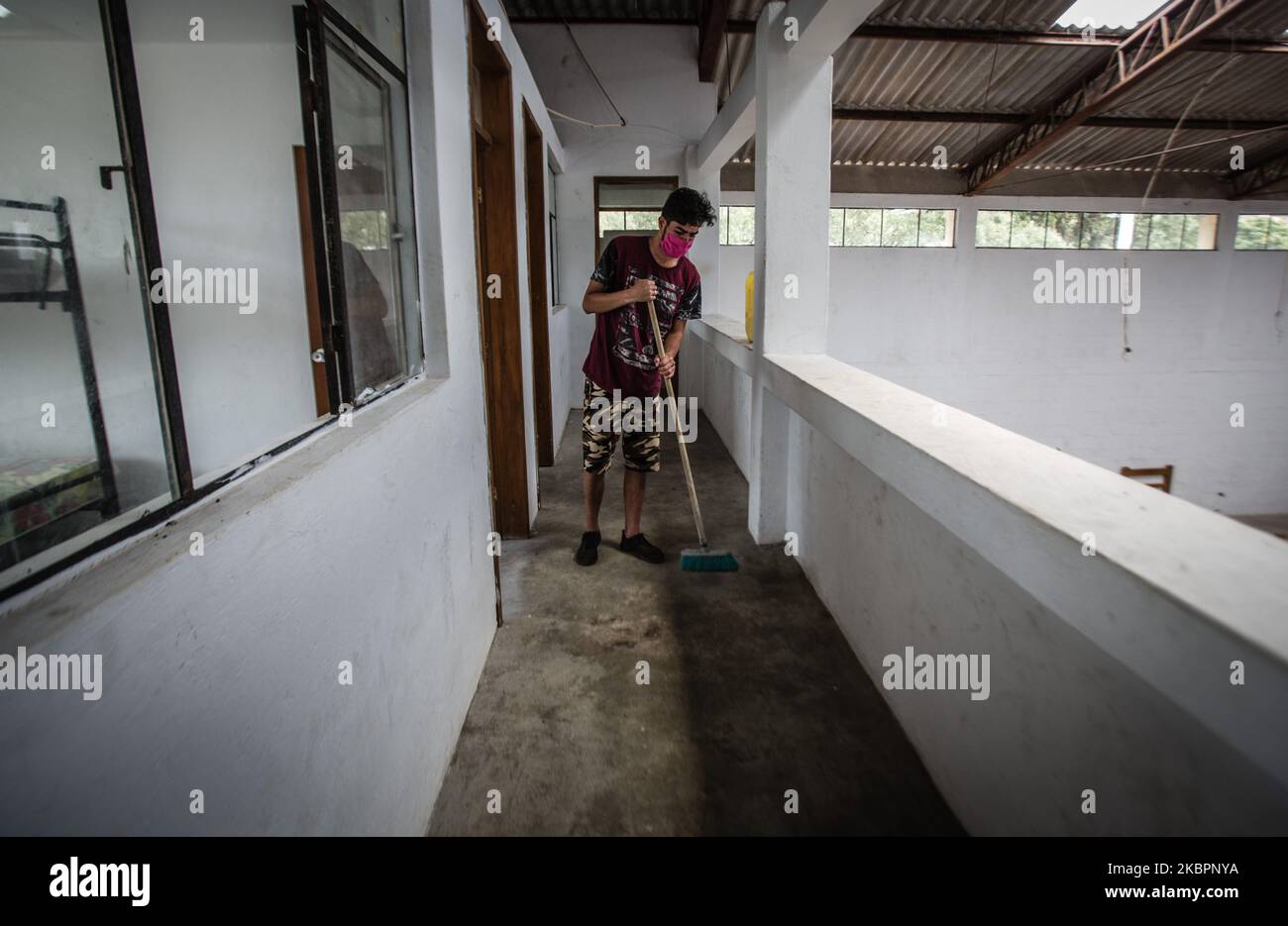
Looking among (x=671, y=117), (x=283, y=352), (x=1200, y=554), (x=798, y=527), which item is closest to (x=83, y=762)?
(x=1200, y=554)

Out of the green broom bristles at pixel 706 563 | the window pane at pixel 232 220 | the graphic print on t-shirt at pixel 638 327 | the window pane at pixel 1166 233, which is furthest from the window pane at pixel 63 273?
the window pane at pixel 1166 233

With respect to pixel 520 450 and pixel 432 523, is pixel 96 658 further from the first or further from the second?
pixel 520 450

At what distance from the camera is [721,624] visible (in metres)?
2.88

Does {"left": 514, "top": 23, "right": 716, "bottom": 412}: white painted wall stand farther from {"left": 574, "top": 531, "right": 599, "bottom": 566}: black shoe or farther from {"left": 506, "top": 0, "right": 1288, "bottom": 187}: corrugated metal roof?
{"left": 574, "top": 531, "right": 599, "bottom": 566}: black shoe

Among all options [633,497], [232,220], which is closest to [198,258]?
[232,220]

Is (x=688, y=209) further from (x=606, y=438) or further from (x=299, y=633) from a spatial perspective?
(x=299, y=633)

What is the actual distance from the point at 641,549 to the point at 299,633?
2.50m

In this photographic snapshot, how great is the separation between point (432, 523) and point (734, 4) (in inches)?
214

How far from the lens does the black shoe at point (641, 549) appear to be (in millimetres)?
3484

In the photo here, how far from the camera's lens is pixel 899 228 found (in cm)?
990

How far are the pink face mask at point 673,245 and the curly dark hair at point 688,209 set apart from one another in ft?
0.28

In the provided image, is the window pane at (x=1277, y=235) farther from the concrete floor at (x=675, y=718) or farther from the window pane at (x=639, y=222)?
the concrete floor at (x=675, y=718)

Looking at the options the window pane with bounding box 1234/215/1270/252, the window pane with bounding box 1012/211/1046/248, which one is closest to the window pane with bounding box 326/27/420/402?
the window pane with bounding box 1012/211/1046/248

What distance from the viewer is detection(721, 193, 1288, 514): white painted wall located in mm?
10008
